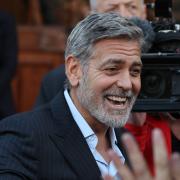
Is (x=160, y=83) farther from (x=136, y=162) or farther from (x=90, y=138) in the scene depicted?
(x=136, y=162)

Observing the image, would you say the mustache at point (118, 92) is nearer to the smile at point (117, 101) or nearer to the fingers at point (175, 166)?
the smile at point (117, 101)

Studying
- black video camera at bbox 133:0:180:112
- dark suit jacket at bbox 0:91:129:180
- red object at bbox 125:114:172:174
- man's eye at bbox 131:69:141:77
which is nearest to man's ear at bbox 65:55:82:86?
dark suit jacket at bbox 0:91:129:180

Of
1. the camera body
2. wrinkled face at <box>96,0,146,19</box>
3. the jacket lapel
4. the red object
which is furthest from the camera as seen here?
wrinkled face at <box>96,0,146,19</box>

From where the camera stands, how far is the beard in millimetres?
3318

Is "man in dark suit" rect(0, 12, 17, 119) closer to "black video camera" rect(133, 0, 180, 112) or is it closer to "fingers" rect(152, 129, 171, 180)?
"black video camera" rect(133, 0, 180, 112)

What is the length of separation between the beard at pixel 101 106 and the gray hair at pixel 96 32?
4.9 inches

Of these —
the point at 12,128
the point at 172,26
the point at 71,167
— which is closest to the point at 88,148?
the point at 71,167

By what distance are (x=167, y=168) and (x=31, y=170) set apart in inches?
35.9

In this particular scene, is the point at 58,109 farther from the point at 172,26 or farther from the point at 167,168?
the point at 167,168

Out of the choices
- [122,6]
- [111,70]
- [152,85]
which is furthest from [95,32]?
[122,6]

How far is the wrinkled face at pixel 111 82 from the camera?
3.27 m

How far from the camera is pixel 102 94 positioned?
3.33 meters

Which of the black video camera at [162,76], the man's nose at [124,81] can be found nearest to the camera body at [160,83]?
the black video camera at [162,76]

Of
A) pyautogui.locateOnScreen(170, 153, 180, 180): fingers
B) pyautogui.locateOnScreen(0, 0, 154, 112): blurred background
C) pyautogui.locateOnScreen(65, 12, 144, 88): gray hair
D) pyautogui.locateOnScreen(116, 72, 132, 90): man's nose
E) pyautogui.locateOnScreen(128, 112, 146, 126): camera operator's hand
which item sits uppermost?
pyautogui.locateOnScreen(65, 12, 144, 88): gray hair
